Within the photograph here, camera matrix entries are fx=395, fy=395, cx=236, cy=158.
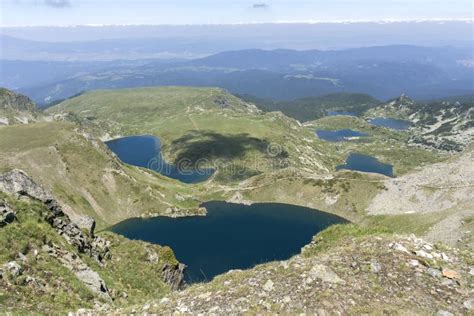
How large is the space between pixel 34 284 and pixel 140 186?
161 meters

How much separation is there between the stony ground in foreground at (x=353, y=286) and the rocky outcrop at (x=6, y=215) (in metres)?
19.8

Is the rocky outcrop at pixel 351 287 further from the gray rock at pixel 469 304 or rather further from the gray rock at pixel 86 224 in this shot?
the gray rock at pixel 86 224

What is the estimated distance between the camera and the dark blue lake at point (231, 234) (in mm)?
137000

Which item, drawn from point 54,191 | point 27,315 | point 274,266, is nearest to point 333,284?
point 274,266

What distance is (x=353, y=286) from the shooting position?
23422 millimetres

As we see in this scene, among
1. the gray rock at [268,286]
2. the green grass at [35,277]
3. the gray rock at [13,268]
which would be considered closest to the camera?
the gray rock at [268,286]

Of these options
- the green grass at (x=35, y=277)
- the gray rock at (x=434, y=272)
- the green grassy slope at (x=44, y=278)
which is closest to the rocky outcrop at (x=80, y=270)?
the green grassy slope at (x=44, y=278)

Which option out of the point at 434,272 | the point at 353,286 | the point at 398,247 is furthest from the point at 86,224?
the point at 434,272

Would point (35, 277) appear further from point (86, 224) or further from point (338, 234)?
point (86, 224)

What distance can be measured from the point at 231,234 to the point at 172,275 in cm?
9646

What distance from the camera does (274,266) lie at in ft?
88.0

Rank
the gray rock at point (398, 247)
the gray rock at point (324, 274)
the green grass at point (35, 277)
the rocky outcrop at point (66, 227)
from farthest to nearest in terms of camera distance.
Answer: the rocky outcrop at point (66, 227) < the green grass at point (35, 277) < the gray rock at point (398, 247) < the gray rock at point (324, 274)

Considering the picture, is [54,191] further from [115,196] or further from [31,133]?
[31,133]

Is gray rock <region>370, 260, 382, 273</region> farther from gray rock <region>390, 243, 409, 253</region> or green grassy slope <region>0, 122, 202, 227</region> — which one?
green grassy slope <region>0, 122, 202, 227</region>
